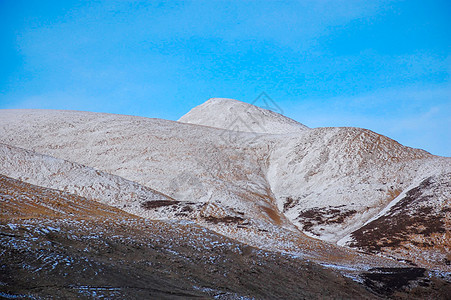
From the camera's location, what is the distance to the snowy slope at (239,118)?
107 meters

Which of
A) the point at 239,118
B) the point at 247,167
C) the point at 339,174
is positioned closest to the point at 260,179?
the point at 247,167

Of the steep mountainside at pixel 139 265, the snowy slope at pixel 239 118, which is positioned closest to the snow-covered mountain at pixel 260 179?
the steep mountainside at pixel 139 265

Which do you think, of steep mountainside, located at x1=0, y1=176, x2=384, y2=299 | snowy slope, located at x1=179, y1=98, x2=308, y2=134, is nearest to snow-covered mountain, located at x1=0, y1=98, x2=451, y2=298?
steep mountainside, located at x1=0, y1=176, x2=384, y2=299

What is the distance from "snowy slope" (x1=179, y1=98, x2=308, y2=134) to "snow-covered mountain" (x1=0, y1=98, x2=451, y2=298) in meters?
33.6

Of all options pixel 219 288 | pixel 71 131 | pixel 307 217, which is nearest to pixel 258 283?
pixel 219 288

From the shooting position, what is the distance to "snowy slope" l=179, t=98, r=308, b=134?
4226 inches

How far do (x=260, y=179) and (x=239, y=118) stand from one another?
58435 millimetres

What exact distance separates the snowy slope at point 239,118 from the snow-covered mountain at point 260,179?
33.6m

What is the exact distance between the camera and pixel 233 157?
62.0 m

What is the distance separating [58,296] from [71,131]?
62081 mm

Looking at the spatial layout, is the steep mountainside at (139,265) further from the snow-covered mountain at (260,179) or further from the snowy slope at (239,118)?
the snowy slope at (239,118)

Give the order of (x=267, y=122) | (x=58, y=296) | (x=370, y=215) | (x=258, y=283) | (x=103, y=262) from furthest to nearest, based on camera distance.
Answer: (x=267, y=122), (x=370, y=215), (x=258, y=283), (x=103, y=262), (x=58, y=296)

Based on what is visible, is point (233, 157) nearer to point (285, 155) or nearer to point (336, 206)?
point (285, 155)

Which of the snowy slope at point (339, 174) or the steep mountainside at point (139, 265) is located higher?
the snowy slope at point (339, 174)
